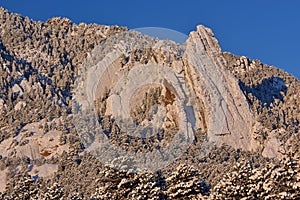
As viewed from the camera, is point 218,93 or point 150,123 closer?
point 150,123

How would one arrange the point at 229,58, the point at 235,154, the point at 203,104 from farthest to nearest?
1. the point at 229,58
2. the point at 203,104
3. the point at 235,154

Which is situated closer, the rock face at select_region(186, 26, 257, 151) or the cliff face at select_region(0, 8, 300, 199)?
A: the cliff face at select_region(0, 8, 300, 199)

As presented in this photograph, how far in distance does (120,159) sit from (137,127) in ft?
63.5

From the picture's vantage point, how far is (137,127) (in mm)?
77062

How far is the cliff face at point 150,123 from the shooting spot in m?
55.8

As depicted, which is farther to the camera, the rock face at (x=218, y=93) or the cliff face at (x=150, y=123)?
the rock face at (x=218, y=93)

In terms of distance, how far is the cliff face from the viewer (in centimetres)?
5575

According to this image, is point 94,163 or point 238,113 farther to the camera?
point 238,113

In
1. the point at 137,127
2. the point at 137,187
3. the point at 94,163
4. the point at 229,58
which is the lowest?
the point at 137,187

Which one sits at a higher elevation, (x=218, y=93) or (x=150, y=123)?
(x=218, y=93)

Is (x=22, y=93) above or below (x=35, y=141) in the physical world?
above

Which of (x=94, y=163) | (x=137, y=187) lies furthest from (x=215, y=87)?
(x=137, y=187)

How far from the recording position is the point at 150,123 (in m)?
77.2

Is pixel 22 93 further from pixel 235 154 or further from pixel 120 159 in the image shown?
pixel 120 159
